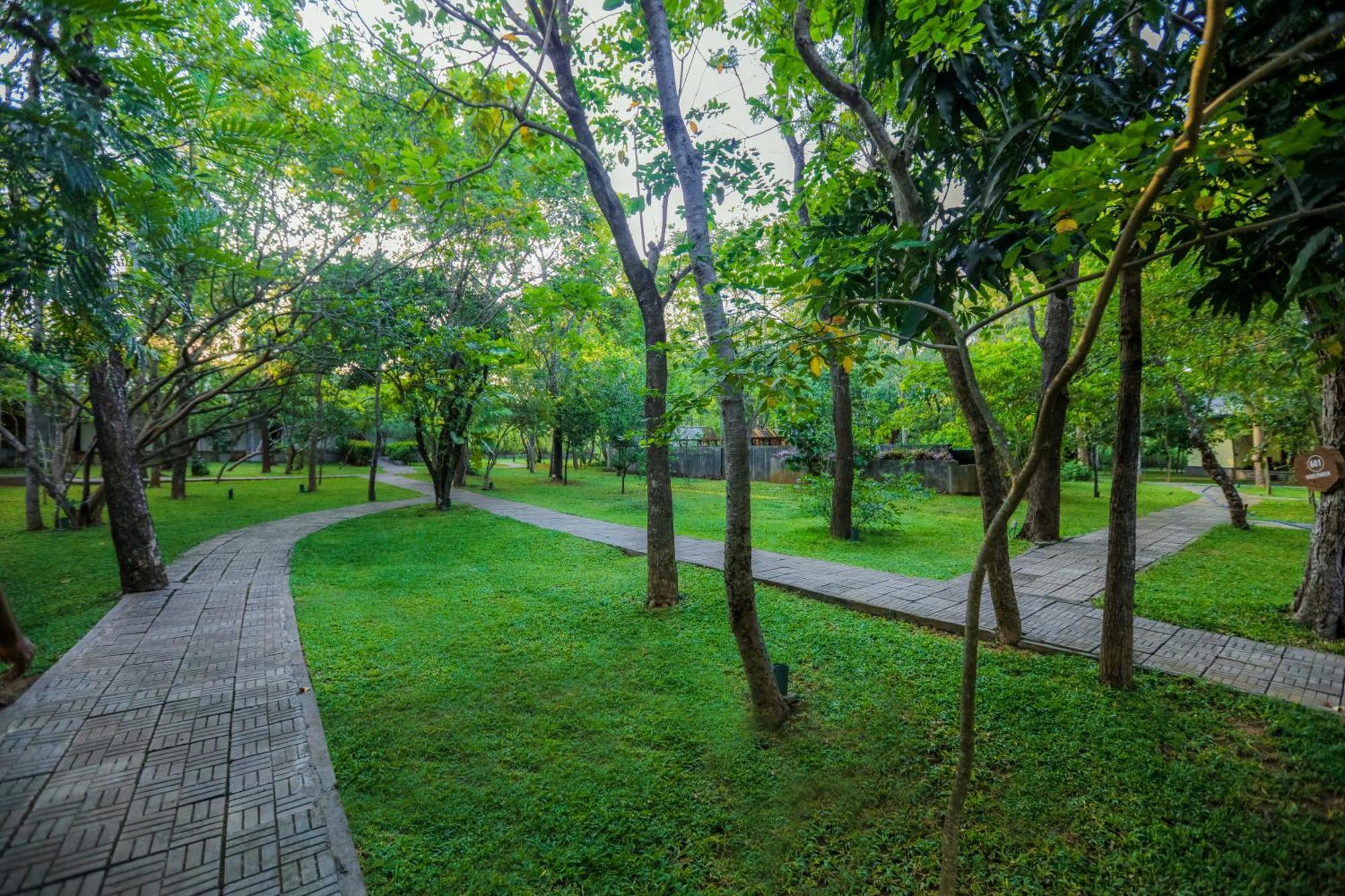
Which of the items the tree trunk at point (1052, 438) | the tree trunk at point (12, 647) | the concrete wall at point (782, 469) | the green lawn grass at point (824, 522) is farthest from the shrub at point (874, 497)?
the tree trunk at point (12, 647)

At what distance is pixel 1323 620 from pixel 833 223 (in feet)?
16.1

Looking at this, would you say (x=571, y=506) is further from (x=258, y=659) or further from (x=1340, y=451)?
(x=1340, y=451)

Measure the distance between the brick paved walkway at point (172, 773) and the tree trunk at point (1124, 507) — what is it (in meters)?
4.21

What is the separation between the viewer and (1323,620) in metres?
4.24

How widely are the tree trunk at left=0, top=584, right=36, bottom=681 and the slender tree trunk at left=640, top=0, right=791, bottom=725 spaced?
183 inches

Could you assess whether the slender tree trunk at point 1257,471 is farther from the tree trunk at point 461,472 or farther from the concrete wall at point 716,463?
the tree trunk at point 461,472

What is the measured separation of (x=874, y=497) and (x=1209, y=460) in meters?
5.38

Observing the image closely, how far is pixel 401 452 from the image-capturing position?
93.1 ft

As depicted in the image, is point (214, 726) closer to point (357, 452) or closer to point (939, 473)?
point (939, 473)

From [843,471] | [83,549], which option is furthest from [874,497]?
[83,549]

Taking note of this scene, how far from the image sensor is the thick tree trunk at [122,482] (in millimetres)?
5426

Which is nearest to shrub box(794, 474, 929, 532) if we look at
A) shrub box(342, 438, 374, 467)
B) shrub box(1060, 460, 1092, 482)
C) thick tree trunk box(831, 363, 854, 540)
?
thick tree trunk box(831, 363, 854, 540)

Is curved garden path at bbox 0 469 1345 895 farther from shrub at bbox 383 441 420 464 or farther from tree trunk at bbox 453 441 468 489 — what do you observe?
shrub at bbox 383 441 420 464

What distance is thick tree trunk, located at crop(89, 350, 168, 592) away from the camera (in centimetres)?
543
